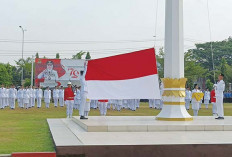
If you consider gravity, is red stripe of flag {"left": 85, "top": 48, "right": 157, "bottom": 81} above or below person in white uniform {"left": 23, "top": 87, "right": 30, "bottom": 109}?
above

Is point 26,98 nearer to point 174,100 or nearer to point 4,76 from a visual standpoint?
point 174,100

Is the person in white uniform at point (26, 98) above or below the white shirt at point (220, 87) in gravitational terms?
below

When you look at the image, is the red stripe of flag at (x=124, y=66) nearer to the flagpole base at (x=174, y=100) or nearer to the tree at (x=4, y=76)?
the flagpole base at (x=174, y=100)

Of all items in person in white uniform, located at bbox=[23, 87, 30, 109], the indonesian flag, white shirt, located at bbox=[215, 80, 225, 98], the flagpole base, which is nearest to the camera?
the indonesian flag

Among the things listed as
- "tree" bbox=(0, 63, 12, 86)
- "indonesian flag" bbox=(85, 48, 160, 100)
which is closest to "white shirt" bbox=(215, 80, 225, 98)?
"indonesian flag" bbox=(85, 48, 160, 100)

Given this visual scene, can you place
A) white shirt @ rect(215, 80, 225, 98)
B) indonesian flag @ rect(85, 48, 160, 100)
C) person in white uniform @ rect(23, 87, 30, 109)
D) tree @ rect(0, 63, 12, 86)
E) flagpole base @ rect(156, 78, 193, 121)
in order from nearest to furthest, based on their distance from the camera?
1. indonesian flag @ rect(85, 48, 160, 100)
2. flagpole base @ rect(156, 78, 193, 121)
3. white shirt @ rect(215, 80, 225, 98)
4. person in white uniform @ rect(23, 87, 30, 109)
5. tree @ rect(0, 63, 12, 86)

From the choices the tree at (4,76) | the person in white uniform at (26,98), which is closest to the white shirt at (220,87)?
the person in white uniform at (26,98)

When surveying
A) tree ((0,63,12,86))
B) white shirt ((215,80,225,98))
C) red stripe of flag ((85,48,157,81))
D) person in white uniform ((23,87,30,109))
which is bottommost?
person in white uniform ((23,87,30,109))

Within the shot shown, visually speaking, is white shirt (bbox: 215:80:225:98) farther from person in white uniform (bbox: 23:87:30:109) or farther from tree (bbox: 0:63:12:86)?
tree (bbox: 0:63:12:86)

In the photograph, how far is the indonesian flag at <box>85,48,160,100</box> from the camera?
11219mm

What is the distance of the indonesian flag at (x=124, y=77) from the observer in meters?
11.2

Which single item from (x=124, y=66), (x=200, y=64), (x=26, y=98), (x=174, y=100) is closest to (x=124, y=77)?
(x=124, y=66)

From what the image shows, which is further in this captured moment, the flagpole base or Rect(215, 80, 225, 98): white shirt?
Rect(215, 80, 225, 98): white shirt

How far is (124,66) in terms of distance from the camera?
452 inches
